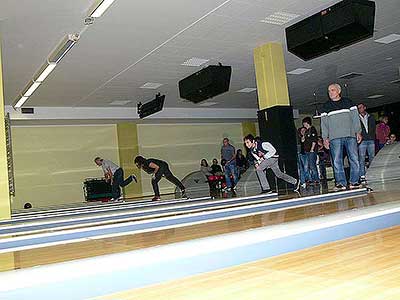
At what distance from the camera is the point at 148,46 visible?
8.65 metres

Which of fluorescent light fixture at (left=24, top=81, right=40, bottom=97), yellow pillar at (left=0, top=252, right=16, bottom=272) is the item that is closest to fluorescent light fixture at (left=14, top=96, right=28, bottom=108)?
fluorescent light fixture at (left=24, top=81, right=40, bottom=97)

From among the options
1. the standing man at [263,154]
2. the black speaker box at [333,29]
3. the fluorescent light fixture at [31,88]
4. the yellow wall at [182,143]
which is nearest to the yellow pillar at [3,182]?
the standing man at [263,154]

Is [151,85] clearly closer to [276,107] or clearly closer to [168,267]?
[276,107]

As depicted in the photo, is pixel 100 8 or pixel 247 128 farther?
pixel 247 128

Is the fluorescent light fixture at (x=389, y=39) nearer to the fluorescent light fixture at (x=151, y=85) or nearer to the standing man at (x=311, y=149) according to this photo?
the standing man at (x=311, y=149)

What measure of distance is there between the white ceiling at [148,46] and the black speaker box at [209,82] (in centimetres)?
25

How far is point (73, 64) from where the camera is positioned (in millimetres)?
9336

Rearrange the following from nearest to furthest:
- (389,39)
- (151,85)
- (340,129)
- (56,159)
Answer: (340,129) < (389,39) < (151,85) < (56,159)

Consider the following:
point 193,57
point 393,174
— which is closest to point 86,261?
point 393,174

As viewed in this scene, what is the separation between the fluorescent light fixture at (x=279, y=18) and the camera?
7561mm

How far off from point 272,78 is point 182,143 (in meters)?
8.64

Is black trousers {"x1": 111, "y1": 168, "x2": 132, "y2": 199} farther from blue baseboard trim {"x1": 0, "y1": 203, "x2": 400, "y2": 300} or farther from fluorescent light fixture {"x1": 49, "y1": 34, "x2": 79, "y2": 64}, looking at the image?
blue baseboard trim {"x1": 0, "y1": 203, "x2": 400, "y2": 300}

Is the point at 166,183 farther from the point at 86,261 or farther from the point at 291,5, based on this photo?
the point at 86,261

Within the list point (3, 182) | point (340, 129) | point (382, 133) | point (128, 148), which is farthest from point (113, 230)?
point (128, 148)
